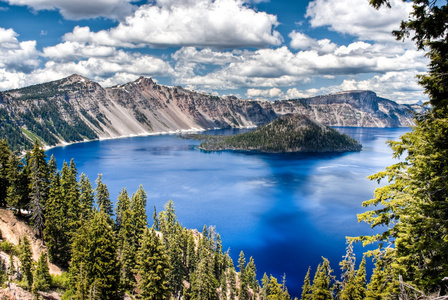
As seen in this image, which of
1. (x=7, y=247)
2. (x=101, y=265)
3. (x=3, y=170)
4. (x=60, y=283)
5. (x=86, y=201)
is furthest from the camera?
(x=86, y=201)

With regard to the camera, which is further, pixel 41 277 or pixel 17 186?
pixel 17 186

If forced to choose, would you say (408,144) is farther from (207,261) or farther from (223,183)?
(223,183)

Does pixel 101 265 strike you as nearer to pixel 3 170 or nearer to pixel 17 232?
pixel 17 232

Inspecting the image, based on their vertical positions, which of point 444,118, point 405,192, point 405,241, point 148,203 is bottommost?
point 148,203

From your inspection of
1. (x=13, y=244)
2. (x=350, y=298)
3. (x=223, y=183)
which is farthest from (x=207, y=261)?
(x=223, y=183)

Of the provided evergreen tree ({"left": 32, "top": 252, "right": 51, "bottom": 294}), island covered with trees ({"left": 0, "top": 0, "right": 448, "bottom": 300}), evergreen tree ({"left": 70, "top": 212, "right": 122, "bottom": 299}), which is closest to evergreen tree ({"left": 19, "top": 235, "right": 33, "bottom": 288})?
island covered with trees ({"left": 0, "top": 0, "right": 448, "bottom": 300})

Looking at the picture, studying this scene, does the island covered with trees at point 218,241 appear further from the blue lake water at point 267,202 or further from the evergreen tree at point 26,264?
the blue lake water at point 267,202

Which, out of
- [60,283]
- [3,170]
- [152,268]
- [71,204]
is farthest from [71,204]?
[152,268]

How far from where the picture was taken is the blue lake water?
77750 mm

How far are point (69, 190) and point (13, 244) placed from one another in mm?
10420

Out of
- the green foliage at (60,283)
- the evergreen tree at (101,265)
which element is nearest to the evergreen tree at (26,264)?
the green foliage at (60,283)

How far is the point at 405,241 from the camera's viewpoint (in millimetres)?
13242

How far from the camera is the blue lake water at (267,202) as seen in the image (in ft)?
255

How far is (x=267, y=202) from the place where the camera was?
120000 millimetres
